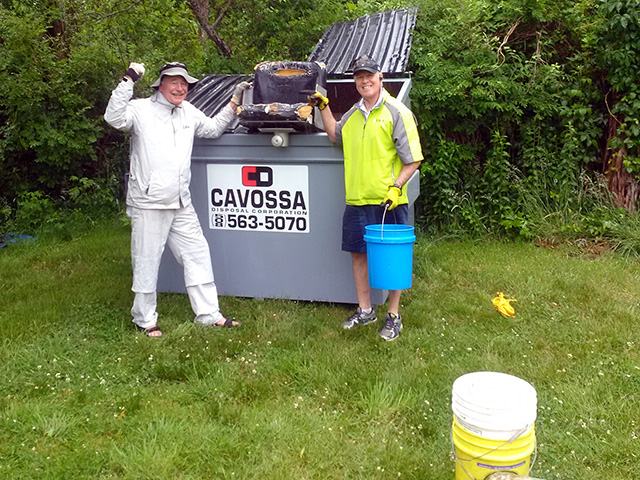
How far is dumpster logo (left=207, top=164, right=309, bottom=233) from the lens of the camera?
13.6ft

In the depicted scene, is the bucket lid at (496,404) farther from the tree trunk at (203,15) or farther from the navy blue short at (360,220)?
the tree trunk at (203,15)

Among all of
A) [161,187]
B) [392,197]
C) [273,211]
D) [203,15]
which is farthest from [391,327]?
[203,15]

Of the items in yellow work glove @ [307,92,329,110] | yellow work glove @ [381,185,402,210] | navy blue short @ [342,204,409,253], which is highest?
yellow work glove @ [307,92,329,110]

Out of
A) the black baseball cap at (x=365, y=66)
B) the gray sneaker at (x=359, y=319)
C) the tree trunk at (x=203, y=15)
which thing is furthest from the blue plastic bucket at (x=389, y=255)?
the tree trunk at (x=203, y=15)

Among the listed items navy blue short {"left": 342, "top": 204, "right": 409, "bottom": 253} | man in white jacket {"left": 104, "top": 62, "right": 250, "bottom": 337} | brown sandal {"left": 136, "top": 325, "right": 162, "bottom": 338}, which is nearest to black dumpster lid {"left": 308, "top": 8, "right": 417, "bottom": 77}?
navy blue short {"left": 342, "top": 204, "right": 409, "bottom": 253}

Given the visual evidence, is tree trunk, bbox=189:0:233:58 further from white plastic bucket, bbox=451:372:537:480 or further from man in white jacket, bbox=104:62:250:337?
white plastic bucket, bbox=451:372:537:480

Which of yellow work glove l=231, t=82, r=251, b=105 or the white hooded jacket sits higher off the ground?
yellow work glove l=231, t=82, r=251, b=105

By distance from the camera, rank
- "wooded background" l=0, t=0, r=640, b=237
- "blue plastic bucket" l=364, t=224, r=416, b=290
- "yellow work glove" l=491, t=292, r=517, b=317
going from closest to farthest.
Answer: "blue plastic bucket" l=364, t=224, r=416, b=290, "yellow work glove" l=491, t=292, r=517, b=317, "wooded background" l=0, t=0, r=640, b=237

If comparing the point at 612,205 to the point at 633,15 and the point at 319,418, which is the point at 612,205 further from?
the point at 319,418

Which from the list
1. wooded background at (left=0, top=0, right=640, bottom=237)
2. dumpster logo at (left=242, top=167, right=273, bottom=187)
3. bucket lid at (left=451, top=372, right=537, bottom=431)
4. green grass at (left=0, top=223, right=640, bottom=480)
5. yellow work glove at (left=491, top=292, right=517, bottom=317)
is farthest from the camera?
wooded background at (left=0, top=0, right=640, bottom=237)

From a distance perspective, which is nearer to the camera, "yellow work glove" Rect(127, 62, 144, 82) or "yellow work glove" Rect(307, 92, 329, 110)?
"yellow work glove" Rect(127, 62, 144, 82)

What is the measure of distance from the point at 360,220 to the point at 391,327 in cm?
71

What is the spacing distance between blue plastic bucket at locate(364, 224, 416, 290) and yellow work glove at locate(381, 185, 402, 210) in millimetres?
133

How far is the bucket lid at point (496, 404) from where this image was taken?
6.01 feet
